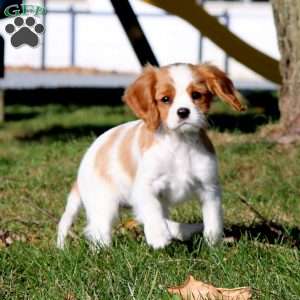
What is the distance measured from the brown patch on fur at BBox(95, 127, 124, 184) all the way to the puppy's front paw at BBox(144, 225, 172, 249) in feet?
1.37

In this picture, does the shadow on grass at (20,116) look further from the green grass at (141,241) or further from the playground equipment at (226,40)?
the playground equipment at (226,40)

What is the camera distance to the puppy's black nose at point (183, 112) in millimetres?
4352

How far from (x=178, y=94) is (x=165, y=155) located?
0.36 meters

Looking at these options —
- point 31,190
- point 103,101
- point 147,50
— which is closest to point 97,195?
point 31,190

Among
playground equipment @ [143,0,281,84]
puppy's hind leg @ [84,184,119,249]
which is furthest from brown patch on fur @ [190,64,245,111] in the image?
playground equipment @ [143,0,281,84]

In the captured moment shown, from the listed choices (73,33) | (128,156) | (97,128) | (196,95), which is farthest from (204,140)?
(73,33)

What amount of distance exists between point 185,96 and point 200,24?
6.33 m

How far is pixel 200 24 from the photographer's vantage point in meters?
10.6

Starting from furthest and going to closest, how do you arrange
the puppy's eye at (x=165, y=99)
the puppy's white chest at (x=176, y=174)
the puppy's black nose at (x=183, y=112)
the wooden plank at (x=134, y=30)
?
the wooden plank at (x=134, y=30) < the puppy's white chest at (x=176, y=174) < the puppy's eye at (x=165, y=99) < the puppy's black nose at (x=183, y=112)

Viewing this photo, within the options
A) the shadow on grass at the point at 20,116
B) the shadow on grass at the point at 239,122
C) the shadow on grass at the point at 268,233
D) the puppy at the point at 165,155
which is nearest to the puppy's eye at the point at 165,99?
the puppy at the point at 165,155

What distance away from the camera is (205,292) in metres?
3.67

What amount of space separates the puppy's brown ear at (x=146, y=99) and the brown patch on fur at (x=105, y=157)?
0.39m

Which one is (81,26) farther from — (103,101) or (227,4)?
(103,101)

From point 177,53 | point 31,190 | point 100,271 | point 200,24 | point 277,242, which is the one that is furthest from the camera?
point 177,53
